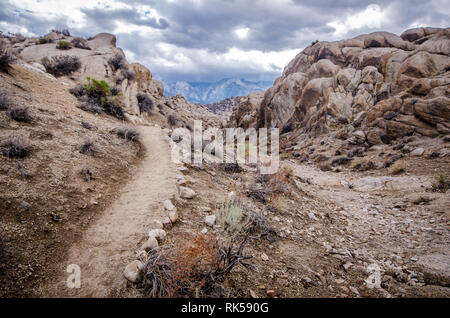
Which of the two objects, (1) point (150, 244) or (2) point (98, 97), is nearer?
(1) point (150, 244)

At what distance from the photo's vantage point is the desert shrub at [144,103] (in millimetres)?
18194

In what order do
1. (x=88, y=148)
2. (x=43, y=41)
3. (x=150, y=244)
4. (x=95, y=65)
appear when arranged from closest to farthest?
(x=150, y=244)
(x=88, y=148)
(x=95, y=65)
(x=43, y=41)

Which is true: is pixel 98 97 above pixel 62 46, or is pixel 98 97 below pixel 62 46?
below

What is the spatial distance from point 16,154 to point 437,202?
442 inches

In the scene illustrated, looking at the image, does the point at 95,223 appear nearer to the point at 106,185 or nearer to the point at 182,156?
the point at 106,185

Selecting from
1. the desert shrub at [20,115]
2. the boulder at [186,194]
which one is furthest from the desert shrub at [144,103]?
the boulder at [186,194]

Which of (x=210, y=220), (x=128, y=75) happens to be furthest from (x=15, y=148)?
(x=128, y=75)

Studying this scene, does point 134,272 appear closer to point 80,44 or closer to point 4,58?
point 4,58

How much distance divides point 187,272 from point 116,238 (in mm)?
1651

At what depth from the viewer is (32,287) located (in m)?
2.37

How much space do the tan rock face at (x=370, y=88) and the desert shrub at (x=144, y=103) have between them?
53.6ft

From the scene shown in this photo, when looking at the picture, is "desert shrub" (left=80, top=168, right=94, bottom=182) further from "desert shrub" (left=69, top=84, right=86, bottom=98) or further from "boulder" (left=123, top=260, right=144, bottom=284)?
"desert shrub" (left=69, top=84, right=86, bottom=98)

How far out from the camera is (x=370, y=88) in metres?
19.3

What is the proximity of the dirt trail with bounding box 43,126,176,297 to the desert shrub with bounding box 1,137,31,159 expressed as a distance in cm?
219
